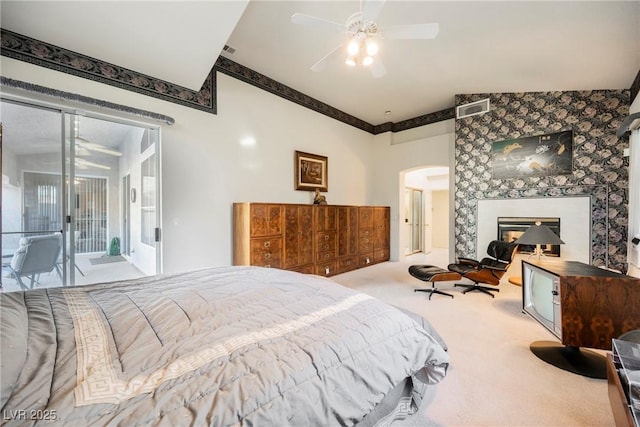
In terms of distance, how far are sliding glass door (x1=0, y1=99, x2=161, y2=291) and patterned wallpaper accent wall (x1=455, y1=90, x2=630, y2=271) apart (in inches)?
200

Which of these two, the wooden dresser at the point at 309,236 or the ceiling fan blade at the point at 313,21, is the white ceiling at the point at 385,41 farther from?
the wooden dresser at the point at 309,236

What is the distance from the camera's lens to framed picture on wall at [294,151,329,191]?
465 centimetres

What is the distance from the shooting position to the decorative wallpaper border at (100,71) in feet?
7.45

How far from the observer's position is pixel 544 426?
1.44m

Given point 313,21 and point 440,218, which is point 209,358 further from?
point 440,218

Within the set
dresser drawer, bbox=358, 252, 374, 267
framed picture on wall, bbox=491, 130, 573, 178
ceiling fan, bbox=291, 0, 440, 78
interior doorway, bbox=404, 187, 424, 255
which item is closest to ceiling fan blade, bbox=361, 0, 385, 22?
ceiling fan, bbox=291, 0, 440, 78

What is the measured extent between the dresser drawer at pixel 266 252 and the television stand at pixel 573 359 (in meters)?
2.95

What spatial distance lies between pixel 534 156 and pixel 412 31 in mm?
3433

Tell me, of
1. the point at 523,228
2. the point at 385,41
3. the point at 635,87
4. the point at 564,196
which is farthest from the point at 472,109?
the point at 385,41

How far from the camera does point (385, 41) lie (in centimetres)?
311

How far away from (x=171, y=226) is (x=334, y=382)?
3009 millimetres

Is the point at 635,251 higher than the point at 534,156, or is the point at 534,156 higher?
the point at 534,156

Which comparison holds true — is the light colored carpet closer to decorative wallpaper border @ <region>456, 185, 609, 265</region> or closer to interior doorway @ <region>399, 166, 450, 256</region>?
decorative wallpaper border @ <region>456, 185, 609, 265</region>

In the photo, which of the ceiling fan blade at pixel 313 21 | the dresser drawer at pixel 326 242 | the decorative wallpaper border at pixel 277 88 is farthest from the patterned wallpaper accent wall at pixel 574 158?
the ceiling fan blade at pixel 313 21
